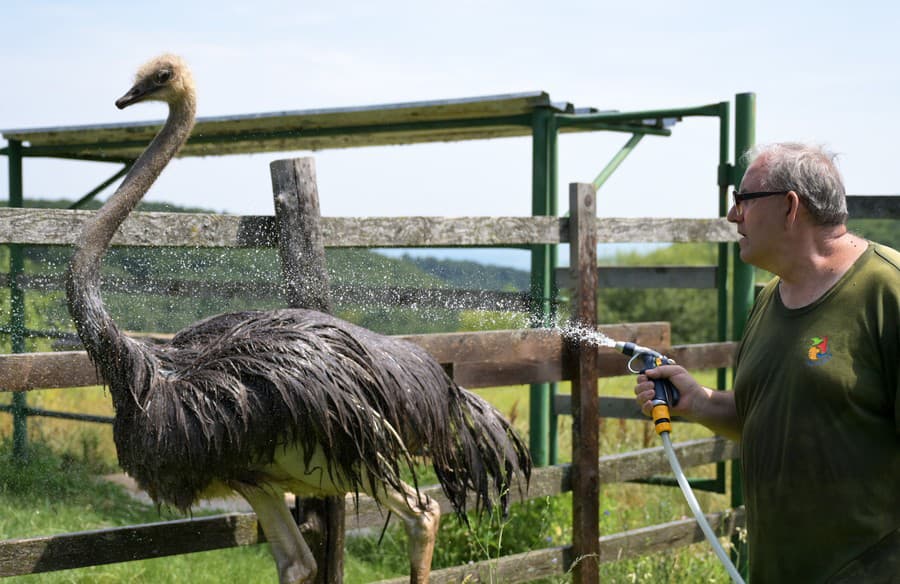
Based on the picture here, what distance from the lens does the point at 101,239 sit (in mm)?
3455

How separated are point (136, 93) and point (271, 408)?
1481 millimetres

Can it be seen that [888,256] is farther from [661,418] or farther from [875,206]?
[875,206]

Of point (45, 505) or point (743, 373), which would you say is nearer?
point (743, 373)

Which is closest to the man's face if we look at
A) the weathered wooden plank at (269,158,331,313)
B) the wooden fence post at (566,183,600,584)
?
the weathered wooden plank at (269,158,331,313)

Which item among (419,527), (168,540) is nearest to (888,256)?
(419,527)

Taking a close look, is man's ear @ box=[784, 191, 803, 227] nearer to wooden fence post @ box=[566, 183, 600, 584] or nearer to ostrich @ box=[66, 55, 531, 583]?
ostrich @ box=[66, 55, 531, 583]

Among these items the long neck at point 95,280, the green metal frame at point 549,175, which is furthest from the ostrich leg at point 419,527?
the green metal frame at point 549,175

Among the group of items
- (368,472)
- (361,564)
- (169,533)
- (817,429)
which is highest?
(817,429)

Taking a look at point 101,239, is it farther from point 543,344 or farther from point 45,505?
point 45,505

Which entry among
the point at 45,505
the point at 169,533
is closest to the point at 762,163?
the point at 169,533

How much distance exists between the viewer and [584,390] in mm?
4938

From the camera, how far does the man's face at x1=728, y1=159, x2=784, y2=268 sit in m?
2.85

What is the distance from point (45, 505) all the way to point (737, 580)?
3765 mm

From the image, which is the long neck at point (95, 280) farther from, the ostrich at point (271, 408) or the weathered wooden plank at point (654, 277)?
the weathered wooden plank at point (654, 277)
